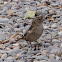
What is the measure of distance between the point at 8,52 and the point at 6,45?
286 mm

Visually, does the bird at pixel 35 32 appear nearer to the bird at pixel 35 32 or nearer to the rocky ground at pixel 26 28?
the bird at pixel 35 32

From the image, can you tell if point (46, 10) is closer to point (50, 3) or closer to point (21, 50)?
point (50, 3)

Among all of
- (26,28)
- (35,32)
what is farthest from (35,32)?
(26,28)

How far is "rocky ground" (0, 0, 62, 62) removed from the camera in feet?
15.2

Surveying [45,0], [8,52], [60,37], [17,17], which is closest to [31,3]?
[45,0]

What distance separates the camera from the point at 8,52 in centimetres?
484

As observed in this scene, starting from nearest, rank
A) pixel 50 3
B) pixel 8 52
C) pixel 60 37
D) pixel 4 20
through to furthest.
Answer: pixel 8 52
pixel 60 37
pixel 4 20
pixel 50 3

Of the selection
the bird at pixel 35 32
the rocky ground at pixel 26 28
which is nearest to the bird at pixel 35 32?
the bird at pixel 35 32

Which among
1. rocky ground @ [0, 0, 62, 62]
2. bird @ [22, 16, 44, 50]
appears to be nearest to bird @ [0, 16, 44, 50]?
bird @ [22, 16, 44, 50]

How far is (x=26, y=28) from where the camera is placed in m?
5.83

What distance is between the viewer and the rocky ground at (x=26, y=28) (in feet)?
15.2

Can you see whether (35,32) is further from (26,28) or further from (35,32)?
(26,28)

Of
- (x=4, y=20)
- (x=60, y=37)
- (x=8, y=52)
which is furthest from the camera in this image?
(x=4, y=20)

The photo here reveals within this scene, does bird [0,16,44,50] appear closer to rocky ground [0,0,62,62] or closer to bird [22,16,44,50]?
bird [22,16,44,50]
